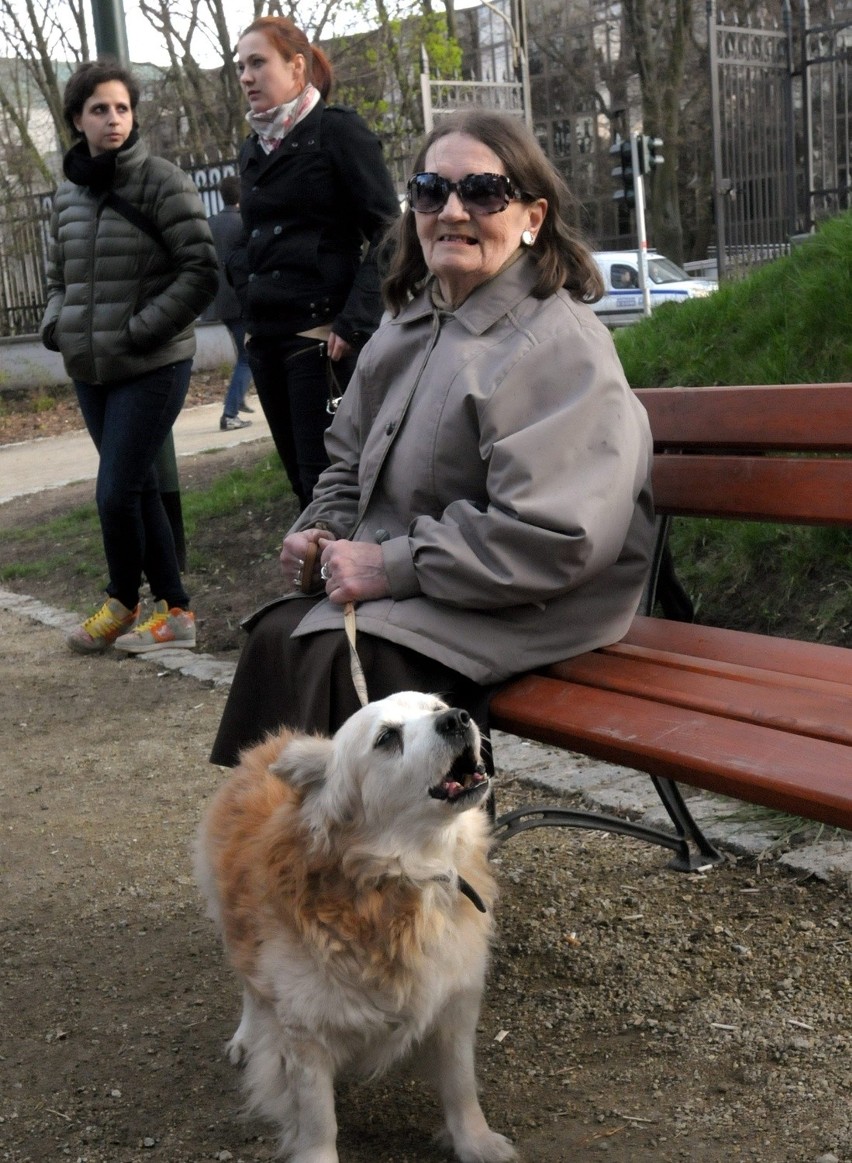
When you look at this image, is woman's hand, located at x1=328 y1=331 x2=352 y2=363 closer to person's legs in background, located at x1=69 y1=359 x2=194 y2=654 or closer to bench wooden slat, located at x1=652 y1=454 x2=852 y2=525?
person's legs in background, located at x1=69 y1=359 x2=194 y2=654

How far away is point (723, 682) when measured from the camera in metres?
2.78

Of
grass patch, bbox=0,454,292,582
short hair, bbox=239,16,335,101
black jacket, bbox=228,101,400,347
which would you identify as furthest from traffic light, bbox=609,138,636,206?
black jacket, bbox=228,101,400,347

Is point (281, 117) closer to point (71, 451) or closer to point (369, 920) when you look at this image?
point (369, 920)

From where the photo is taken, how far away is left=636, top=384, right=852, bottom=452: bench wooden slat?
10.3 ft

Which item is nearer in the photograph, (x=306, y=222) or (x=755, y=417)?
(x=755, y=417)

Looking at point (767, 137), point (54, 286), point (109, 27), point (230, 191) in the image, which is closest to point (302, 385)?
point (54, 286)

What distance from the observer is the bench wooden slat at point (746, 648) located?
9.37 ft

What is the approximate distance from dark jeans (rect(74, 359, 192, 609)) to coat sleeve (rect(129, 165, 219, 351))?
0.21 metres

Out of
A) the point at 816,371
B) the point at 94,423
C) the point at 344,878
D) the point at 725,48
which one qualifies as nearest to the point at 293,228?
the point at 94,423

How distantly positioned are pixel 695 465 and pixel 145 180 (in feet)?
11.0

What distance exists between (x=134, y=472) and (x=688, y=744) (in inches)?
152

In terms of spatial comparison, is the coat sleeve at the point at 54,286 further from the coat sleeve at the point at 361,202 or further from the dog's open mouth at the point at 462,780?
the dog's open mouth at the point at 462,780

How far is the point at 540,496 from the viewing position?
276 cm

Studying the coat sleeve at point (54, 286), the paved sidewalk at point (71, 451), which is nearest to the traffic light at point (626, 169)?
the paved sidewalk at point (71, 451)
